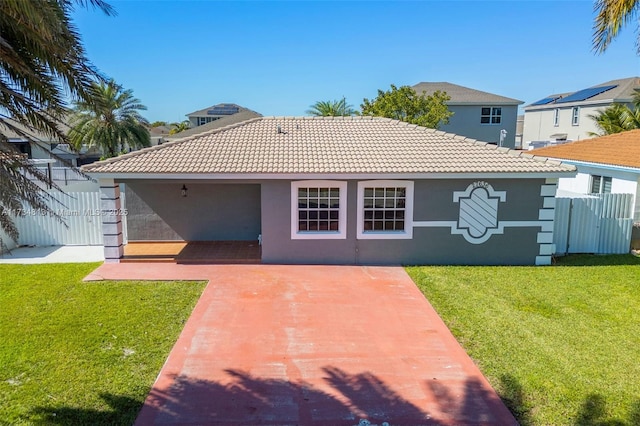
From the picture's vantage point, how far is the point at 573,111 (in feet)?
138

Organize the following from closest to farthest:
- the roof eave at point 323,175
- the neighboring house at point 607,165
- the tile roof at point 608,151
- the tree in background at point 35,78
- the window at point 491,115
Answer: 1. the tree in background at point 35,78
2. the roof eave at point 323,175
3. the neighboring house at point 607,165
4. the tile roof at point 608,151
5. the window at point 491,115

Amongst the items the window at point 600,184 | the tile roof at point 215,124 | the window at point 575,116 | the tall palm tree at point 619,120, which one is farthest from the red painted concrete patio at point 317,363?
the window at point 575,116

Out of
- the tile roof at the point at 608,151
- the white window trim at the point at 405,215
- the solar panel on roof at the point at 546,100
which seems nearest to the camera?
the white window trim at the point at 405,215

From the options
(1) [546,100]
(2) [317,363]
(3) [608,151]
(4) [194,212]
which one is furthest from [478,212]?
(1) [546,100]

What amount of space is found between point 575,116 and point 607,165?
27.7 meters

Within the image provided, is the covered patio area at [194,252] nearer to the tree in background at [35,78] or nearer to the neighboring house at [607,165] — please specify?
the tree in background at [35,78]

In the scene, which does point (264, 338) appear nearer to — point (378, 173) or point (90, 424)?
point (90, 424)

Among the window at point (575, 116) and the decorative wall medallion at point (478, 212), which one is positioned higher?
the window at point (575, 116)

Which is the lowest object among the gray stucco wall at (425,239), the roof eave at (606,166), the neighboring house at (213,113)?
the gray stucco wall at (425,239)

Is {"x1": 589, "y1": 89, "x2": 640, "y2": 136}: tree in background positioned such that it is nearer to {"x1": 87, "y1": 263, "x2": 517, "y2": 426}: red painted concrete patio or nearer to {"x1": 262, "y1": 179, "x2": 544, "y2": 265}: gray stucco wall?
{"x1": 262, "y1": 179, "x2": 544, "y2": 265}: gray stucco wall

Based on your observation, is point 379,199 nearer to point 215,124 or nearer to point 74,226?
point 74,226

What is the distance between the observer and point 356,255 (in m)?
14.1

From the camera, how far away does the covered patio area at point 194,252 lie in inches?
560

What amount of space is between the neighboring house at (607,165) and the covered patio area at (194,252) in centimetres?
1246
